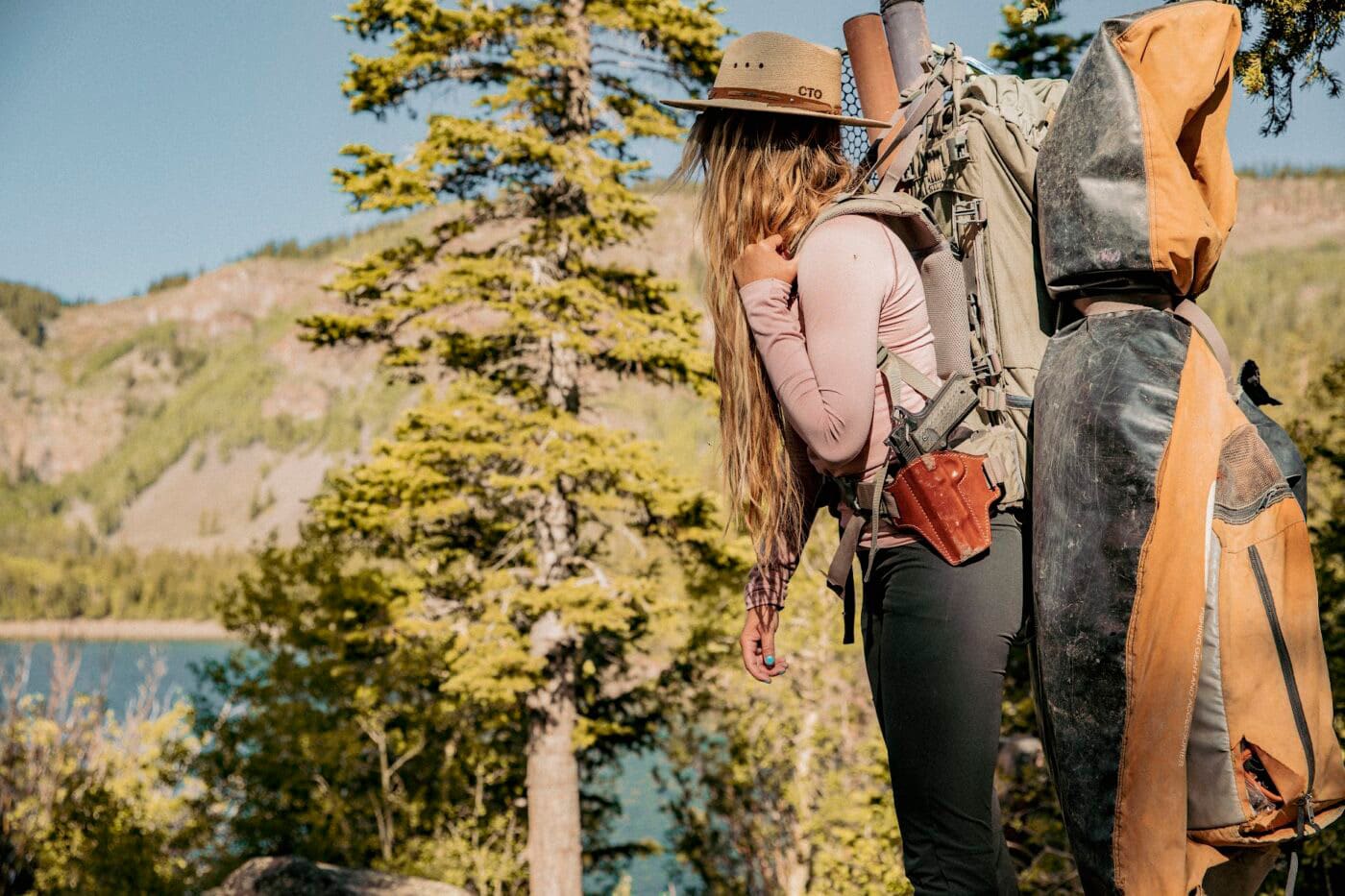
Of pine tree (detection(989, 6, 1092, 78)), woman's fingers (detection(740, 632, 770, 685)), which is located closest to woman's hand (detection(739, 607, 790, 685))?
woman's fingers (detection(740, 632, 770, 685))

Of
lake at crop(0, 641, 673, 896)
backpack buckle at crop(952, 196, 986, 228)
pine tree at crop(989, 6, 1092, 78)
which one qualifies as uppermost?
pine tree at crop(989, 6, 1092, 78)

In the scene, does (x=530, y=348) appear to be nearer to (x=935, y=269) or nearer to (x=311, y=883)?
(x=311, y=883)

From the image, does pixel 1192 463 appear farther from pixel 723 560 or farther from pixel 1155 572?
pixel 723 560

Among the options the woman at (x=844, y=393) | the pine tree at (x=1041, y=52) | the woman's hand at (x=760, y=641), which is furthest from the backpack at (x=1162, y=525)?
the pine tree at (x=1041, y=52)

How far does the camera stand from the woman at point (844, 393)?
4.77ft

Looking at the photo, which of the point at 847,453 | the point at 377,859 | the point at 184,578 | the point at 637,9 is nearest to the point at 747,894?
the point at 377,859

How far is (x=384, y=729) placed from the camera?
1145 cm

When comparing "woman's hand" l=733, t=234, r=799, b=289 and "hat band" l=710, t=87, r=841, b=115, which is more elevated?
"hat band" l=710, t=87, r=841, b=115

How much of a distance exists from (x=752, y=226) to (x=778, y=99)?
0.66 ft

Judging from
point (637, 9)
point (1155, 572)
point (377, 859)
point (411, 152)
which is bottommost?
point (377, 859)

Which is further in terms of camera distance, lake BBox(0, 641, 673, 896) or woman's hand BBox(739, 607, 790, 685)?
lake BBox(0, 641, 673, 896)

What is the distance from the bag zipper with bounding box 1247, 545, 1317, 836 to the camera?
125 cm

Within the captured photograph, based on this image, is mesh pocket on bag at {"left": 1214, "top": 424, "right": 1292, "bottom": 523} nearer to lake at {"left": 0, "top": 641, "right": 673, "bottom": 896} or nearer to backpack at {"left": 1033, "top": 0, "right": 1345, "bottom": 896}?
backpack at {"left": 1033, "top": 0, "right": 1345, "bottom": 896}

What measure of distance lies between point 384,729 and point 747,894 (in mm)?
4762
